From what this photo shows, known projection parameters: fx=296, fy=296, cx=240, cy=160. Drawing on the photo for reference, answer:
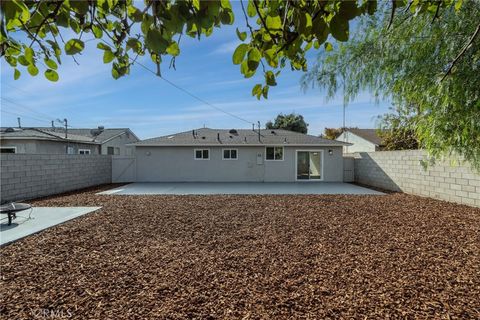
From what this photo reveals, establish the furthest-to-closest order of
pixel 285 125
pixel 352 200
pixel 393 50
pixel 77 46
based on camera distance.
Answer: pixel 285 125 → pixel 352 200 → pixel 393 50 → pixel 77 46

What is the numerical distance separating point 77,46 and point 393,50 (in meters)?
7.40

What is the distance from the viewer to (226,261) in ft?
13.9

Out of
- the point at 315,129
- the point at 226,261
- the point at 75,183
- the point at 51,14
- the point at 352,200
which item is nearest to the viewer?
the point at 51,14

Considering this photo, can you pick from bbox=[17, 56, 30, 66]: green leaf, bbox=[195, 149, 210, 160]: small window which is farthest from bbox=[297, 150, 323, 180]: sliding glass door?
bbox=[17, 56, 30, 66]: green leaf

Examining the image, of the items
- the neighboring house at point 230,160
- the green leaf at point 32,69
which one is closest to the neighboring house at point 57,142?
the neighboring house at point 230,160

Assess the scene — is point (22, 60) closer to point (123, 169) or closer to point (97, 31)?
point (97, 31)

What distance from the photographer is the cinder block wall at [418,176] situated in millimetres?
8875

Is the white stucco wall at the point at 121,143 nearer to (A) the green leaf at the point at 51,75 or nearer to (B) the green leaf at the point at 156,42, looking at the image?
(A) the green leaf at the point at 51,75

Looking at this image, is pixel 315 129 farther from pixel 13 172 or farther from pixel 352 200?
pixel 13 172

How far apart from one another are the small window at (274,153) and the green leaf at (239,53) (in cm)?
1608

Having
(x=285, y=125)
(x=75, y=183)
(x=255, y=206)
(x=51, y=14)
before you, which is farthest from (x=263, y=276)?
(x=285, y=125)

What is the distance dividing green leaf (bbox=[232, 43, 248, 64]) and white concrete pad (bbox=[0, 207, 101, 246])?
5693 millimetres

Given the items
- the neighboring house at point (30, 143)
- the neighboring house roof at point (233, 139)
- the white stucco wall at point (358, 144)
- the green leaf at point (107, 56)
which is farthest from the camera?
the white stucco wall at point (358, 144)

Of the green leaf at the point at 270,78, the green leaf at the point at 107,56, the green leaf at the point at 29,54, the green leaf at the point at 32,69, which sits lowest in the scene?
the green leaf at the point at 270,78
